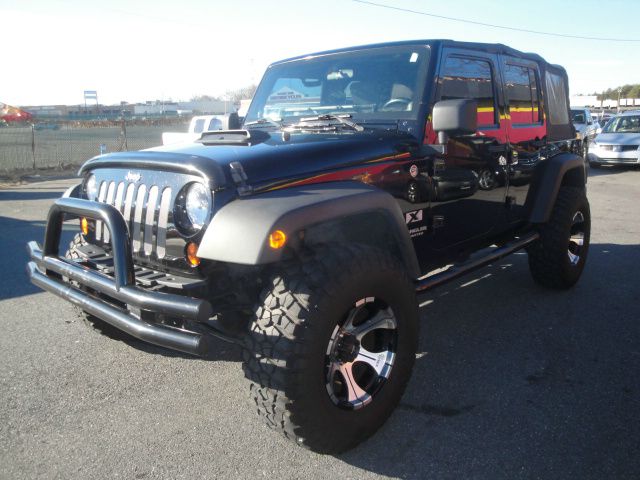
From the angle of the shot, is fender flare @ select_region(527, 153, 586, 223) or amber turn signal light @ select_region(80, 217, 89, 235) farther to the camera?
fender flare @ select_region(527, 153, 586, 223)

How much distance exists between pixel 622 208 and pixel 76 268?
969 centimetres

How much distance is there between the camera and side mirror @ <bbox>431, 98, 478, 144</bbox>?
3066 millimetres

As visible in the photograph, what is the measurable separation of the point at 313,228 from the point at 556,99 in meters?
3.93

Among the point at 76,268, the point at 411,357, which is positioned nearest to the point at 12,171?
the point at 76,268

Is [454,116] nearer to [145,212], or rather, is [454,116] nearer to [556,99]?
[145,212]

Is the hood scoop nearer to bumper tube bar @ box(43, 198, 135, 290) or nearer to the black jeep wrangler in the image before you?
the black jeep wrangler

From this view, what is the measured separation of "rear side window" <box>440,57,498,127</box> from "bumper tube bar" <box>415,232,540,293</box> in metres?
0.97

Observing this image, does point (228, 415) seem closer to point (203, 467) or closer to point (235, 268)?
point (203, 467)

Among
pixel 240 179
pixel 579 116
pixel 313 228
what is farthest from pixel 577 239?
pixel 579 116

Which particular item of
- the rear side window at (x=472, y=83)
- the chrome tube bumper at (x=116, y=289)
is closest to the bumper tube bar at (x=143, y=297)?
the chrome tube bumper at (x=116, y=289)

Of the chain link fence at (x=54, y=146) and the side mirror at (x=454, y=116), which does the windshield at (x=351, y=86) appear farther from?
the chain link fence at (x=54, y=146)

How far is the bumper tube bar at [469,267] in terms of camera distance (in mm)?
3324

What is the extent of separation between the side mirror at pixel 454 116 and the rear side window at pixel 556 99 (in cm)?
250

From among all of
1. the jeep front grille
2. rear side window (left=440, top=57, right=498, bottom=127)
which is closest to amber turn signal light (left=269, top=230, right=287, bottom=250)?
the jeep front grille
